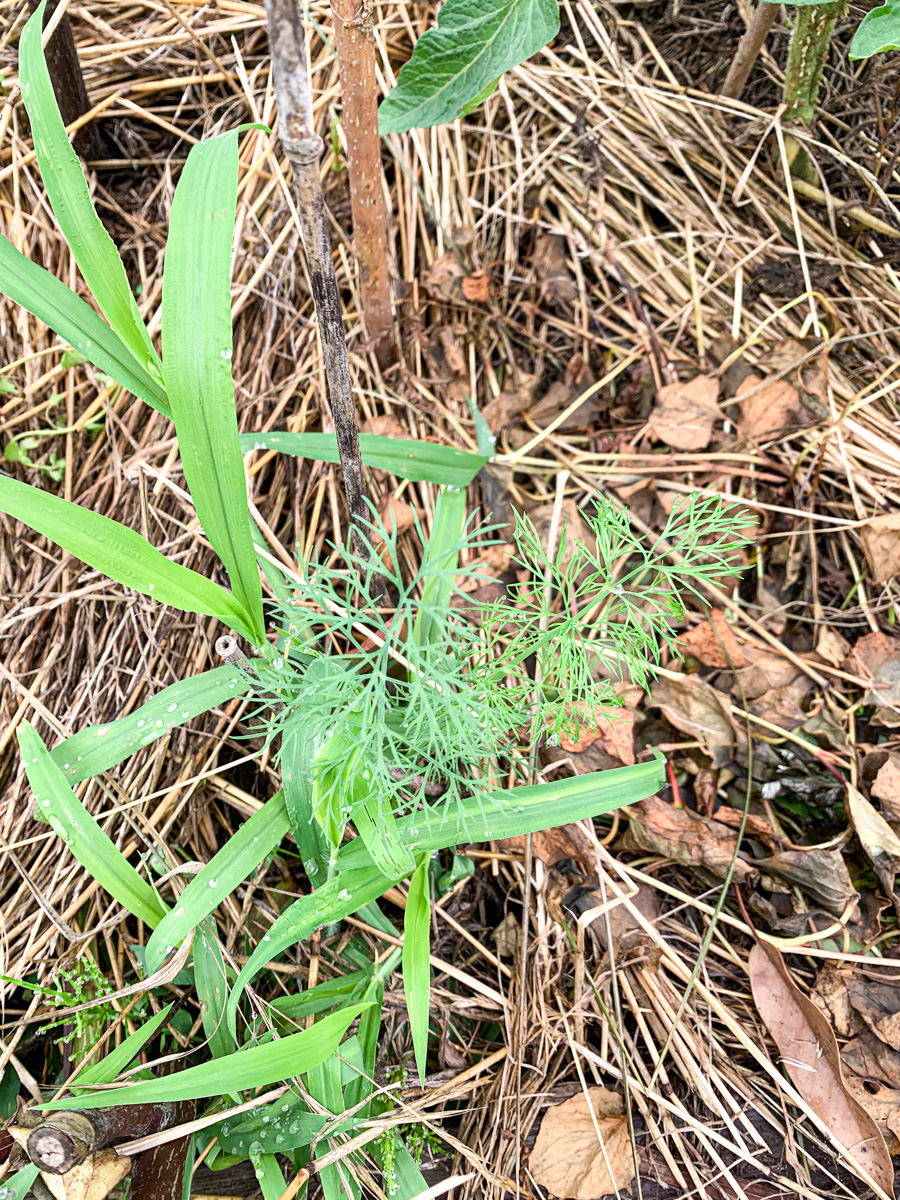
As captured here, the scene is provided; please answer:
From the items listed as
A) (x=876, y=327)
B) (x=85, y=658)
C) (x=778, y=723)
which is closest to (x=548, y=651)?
(x=778, y=723)

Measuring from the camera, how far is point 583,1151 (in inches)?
38.5

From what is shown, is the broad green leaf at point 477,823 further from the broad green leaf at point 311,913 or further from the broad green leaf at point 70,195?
the broad green leaf at point 70,195

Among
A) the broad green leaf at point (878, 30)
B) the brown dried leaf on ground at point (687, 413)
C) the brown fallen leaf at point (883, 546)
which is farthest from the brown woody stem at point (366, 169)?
the brown fallen leaf at point (883, 546)

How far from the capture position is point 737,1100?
101 centimetres

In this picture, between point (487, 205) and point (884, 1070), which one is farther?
point (487, 205)

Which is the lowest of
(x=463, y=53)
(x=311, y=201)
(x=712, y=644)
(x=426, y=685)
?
(x=712, y=644)

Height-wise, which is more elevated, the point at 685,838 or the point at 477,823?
the point at 477,823

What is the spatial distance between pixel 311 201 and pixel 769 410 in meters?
0.91

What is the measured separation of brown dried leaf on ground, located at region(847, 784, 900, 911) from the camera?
42.7 inches

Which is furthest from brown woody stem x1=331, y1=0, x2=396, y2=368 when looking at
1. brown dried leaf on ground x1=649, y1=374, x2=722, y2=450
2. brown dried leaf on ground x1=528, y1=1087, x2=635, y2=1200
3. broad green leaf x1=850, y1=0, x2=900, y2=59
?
brown dried leaf on ground x1=528, y1=1087, x2=635, y2=1200

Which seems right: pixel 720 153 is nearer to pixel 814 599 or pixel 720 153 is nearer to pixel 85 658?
pixel 814 599

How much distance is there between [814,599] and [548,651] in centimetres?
53

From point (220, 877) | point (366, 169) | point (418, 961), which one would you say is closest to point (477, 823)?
point (418, 961)

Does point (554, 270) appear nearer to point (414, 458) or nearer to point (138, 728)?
point (414, 458)
